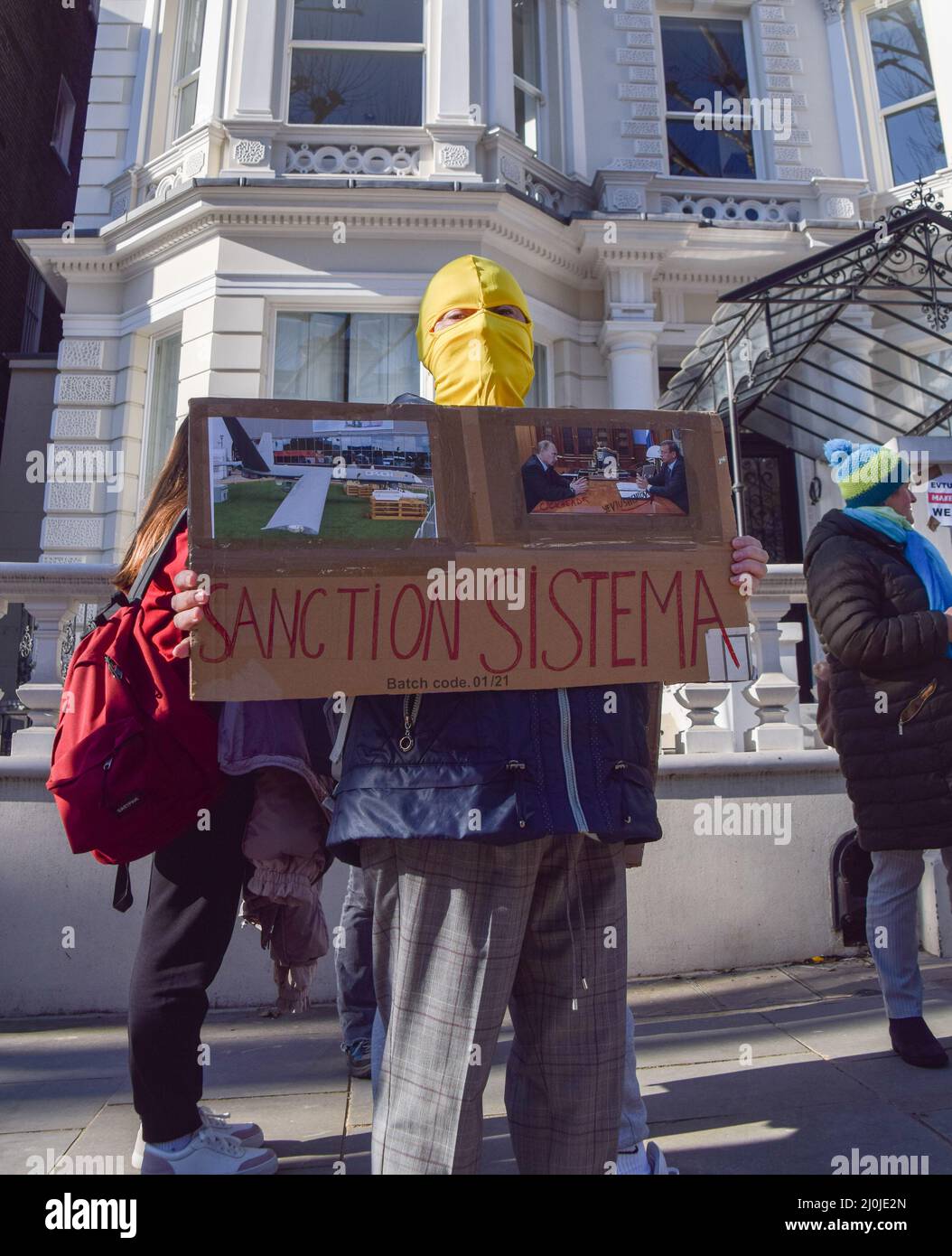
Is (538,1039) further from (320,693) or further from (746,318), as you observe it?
(746,318)

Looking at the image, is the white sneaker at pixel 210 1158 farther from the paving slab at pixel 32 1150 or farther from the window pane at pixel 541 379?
the window pane at pixel 541 379

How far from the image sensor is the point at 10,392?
11297 mm

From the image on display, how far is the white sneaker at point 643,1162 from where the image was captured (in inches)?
84.7

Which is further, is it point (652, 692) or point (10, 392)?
point (10, 392)

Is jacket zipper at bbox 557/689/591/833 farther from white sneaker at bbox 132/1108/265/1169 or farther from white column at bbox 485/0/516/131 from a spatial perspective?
white column at bbox 485/0/516/131

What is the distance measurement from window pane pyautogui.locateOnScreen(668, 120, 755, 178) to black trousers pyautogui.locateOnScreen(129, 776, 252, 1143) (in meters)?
10.5

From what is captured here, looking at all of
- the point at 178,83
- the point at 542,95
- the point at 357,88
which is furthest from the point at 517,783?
the point at 178,83

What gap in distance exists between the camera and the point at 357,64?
930cm

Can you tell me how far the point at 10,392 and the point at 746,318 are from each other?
9.20 metres

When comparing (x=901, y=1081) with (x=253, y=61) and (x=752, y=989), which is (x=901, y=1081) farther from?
(x=253, y=61)

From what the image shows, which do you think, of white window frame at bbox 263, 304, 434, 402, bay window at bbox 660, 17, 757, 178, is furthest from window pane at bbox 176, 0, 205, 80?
bay window at bbox 660, 17, 757, 178
